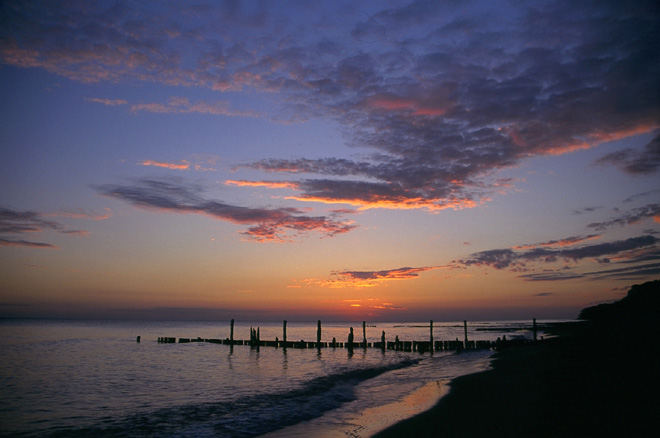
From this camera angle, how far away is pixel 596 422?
29.0 feet

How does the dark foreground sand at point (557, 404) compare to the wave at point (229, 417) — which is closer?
the dark foreground sand at point (557, 404)

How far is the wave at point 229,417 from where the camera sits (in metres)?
12.5

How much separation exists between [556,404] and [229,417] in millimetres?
10454

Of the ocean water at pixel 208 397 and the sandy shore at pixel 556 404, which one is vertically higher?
the sandy shore at pixel 556 404

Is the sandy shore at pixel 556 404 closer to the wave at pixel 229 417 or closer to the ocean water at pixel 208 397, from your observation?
the ocean water at pixel 208 397

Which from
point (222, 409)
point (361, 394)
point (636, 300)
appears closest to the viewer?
point (222, 409)

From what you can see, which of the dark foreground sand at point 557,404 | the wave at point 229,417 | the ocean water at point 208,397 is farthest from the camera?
the ocean water at point 208,397

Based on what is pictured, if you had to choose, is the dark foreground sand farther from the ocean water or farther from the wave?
the wave

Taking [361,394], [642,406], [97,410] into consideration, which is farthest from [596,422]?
[97,410]

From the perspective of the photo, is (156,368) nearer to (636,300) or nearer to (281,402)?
(281,402)

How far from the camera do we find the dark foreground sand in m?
8.78

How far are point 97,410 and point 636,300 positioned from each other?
54.7 meters

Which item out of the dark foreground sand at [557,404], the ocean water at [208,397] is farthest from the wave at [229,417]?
the dark foreground sand at [557,404]

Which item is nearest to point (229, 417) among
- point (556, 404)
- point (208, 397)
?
point (208, 397)
